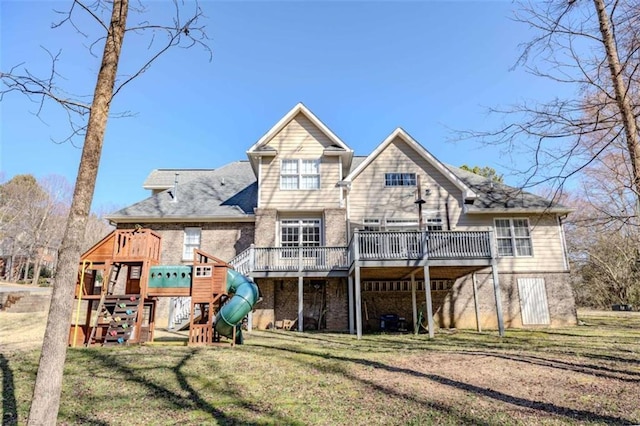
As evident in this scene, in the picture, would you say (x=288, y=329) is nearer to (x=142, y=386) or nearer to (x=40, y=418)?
(x=142, y=386)

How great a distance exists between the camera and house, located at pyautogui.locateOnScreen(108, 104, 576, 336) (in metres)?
16.4

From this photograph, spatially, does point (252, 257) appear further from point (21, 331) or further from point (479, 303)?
point (479, 303)

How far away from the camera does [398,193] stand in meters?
17.8

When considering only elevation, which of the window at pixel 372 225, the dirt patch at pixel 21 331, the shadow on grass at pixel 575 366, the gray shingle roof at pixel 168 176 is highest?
the gray shingle roof at pixel 168 176

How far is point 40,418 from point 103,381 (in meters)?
3.62

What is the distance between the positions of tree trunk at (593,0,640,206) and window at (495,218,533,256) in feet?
37.4

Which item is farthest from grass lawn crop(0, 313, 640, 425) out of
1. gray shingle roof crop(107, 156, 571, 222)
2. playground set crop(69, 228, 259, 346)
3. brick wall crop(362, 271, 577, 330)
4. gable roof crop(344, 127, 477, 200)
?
gable roof crop(344, 127, 477, 200)

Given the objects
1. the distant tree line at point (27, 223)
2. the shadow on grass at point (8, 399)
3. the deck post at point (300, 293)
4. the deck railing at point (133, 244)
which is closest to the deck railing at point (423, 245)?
the deck post at point (300, 293)

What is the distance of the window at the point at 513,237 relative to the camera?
→ 17500mm

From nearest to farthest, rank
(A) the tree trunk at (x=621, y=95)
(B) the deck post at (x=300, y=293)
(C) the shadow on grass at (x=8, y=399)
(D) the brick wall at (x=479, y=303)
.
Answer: (C) the shadow on grass at (x=8, y=399)
(A) the tree trunk at (x=621, y=95)
(B) the deck post at (x=300, y=293)
(D) the brick wall at (x=479, y=303)

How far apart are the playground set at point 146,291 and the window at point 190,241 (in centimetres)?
516

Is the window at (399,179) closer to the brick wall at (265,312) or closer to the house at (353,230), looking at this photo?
the house at (353,230)

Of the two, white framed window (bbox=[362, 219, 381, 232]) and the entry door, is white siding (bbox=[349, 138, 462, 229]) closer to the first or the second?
white framed window (bbox=[362, 219, 381, 232])

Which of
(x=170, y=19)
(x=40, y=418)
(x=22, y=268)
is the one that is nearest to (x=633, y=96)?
(x=170, y=19)
